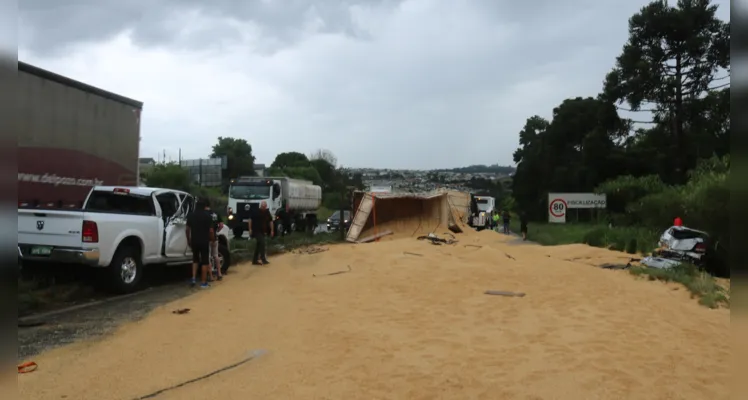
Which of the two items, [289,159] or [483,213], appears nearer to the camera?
[483,213]

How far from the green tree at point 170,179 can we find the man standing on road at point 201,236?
36.5 meters

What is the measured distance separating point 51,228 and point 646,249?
17958 mm

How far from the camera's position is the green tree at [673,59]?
2916cm

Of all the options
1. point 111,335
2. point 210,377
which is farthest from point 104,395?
point 111,335

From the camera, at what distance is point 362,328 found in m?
7.70

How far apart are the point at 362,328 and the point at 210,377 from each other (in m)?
2.57

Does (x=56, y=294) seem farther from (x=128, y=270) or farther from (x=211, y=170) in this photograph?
(x=211, y=170)

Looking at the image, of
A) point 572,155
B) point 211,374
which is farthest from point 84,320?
point 572,155

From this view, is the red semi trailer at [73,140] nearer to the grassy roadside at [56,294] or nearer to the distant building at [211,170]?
the grassy roadside at [56,294]

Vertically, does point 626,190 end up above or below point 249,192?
above

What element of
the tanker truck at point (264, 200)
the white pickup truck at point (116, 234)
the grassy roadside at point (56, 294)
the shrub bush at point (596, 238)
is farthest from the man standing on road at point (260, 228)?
the shrub bush at point (596, 238)

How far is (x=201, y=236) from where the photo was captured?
435 inches

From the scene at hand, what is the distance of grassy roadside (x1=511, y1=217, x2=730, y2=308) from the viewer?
1006cm

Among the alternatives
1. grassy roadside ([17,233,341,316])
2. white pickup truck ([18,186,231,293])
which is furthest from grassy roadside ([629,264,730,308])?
grassy roadside ([17,233,341,316])
